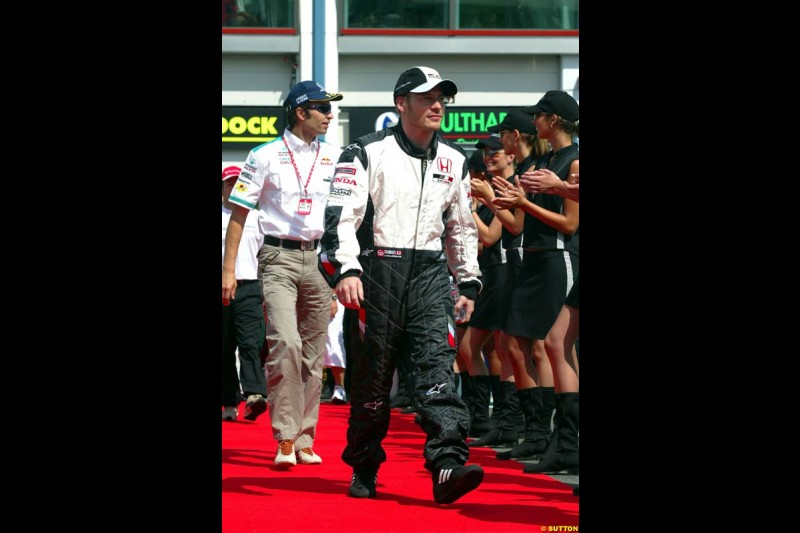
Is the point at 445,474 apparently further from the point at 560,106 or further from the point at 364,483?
the point at 560,106

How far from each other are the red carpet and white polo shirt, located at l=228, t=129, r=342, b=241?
1496 mm

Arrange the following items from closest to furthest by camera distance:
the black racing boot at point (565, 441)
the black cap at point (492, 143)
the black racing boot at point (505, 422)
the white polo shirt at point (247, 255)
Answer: the black racing boot at point (565, 441), the black racing boot at point (505, 422), the black cap at point (492, 143), the white polo shirt at point (247, 255)

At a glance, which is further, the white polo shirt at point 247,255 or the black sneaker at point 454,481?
the white polo shirt at point 247,255

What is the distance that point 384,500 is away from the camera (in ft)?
22.1

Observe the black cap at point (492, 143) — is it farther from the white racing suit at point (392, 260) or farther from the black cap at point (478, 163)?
the white racing suit at point (392, 260)

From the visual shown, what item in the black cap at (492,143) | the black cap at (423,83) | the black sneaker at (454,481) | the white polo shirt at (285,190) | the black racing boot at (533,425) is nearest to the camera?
the black sneaker at (454,481)

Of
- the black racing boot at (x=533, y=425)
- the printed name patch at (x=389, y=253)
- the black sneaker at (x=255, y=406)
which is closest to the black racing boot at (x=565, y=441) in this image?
the black racing boot at (x=533, y=425)

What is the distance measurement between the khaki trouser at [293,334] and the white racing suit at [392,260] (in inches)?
51.2

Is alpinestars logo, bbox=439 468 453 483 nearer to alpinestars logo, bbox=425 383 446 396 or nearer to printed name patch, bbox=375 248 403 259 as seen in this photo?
alpinestars logo, bbox=425 383 446 396

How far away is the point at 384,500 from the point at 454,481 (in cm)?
70

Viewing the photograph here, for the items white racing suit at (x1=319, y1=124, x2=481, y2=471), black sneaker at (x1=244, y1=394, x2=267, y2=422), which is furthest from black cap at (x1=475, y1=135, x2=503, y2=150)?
white racing suit at (x1=319, y1=124, x2=481, y2=471)

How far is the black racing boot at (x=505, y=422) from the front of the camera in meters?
9.53
